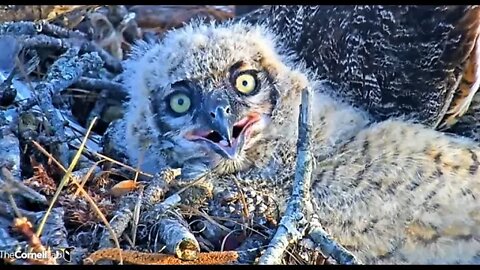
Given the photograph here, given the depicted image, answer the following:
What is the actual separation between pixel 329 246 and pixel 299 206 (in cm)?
19

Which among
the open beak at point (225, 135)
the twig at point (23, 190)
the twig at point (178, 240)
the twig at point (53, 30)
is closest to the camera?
the twig at point (178, 240)

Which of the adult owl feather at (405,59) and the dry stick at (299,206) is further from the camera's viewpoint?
the adult owl feather at (405,59)

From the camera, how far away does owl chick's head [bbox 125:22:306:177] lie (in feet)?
11.2

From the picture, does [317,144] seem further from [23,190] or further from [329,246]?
[23,190]

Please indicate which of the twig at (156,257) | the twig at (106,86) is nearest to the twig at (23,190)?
the twig at (156,257)

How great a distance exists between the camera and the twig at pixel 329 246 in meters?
2.73

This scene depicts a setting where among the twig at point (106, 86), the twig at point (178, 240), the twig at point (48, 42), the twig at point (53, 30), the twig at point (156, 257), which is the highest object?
the twig at point (53, 30)

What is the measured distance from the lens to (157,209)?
121 inches

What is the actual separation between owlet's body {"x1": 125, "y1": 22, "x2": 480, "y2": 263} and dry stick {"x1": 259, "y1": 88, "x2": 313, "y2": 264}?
39cm

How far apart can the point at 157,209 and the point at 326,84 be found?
3.80 ft

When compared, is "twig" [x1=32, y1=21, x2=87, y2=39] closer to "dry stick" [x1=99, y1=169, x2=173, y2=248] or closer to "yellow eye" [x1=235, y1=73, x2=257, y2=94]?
"yellow eye" [x1=235, y1=73, x2=257, y2=94]

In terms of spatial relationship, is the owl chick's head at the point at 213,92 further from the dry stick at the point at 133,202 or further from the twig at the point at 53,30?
the twig at the point at 53,30

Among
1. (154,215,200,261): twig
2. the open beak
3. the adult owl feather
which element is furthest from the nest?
the adult owl feather

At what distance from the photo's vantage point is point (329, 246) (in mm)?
2795
